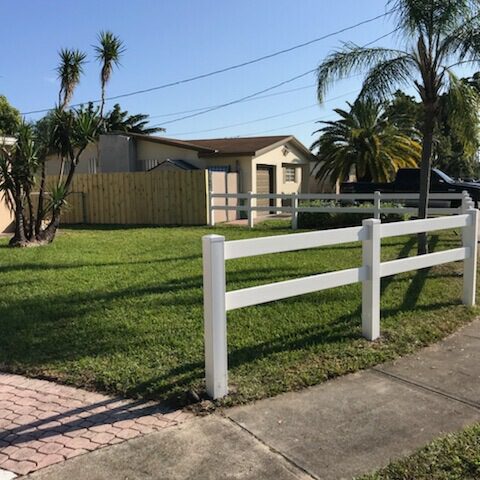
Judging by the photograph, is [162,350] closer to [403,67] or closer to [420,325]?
[420,325]

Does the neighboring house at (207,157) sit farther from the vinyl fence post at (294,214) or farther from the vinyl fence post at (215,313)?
the vinyl fence post at (215,313)

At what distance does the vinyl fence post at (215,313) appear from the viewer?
13.6 ft

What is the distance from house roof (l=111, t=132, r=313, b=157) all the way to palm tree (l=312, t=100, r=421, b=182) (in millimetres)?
1728

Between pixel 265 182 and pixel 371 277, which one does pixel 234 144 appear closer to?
pixel 265 182

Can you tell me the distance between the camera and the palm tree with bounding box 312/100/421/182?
2873 cm

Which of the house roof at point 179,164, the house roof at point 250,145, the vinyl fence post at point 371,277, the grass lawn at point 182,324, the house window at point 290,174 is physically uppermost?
the house roof at point 250,145

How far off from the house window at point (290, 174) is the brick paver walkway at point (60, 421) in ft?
83.3

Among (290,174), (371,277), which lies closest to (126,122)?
(290,174)

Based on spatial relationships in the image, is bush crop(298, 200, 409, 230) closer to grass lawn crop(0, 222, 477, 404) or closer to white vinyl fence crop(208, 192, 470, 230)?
white vinyl fence crop(208, 192, 470, 230)

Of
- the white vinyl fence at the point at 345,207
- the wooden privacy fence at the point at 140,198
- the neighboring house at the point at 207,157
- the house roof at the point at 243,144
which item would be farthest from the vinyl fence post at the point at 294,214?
the house roof at the point at 243,144

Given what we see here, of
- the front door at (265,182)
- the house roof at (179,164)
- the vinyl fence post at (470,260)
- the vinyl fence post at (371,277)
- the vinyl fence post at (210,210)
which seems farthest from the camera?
the front door at (265,182)

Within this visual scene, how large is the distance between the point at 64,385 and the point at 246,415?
5.34 feet

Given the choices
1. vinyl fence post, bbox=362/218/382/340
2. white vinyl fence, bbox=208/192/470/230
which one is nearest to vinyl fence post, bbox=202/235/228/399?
vinyl fence post, bbox=362/218/382/340

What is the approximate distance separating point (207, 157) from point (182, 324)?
20.4 m
